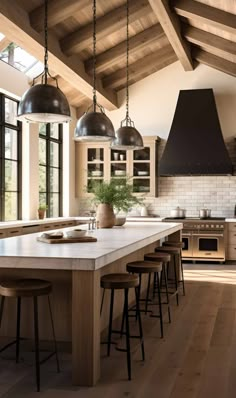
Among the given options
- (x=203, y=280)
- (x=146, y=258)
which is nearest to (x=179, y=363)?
(x=146, y=258)

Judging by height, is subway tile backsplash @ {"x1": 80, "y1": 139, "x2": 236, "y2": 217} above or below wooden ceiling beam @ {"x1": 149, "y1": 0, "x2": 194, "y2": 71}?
below

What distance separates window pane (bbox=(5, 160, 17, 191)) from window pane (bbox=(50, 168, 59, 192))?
4.73 feet

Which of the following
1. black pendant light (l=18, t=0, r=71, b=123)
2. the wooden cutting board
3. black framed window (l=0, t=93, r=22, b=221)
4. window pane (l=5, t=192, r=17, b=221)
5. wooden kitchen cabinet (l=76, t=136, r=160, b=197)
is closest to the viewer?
black pendant light (l=18, t=0, r=71, b=123)

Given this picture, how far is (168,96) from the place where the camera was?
991cm

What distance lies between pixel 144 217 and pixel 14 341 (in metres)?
6.00

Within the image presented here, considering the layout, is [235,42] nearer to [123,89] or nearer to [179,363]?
[123,89]

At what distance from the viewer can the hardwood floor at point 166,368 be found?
3.02 meters

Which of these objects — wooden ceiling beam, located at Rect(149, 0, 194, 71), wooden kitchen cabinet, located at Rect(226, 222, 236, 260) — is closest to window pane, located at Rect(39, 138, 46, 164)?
wooden ceiling beam, located at Rect(149, 0, 194, 71)

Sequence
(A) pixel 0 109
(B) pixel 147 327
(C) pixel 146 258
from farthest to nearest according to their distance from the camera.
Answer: (A) pixel 0 109
(C) pixel 146 258
(B) pixel 147 327

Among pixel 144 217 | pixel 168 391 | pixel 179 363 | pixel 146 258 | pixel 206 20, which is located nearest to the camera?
pixel 168 391

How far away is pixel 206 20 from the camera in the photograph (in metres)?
6.50

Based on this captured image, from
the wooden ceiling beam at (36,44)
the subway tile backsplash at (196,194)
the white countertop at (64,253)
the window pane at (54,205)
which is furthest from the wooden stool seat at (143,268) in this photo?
the subway tile backsplash at (196,194)

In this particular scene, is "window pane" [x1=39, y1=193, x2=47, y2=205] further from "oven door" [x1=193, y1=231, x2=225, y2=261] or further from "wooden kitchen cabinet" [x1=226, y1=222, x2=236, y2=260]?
"wooden kitchen cabinet" [x1=226, y1=222, x2=236, y2=260]

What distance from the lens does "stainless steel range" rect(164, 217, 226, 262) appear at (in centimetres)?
887
